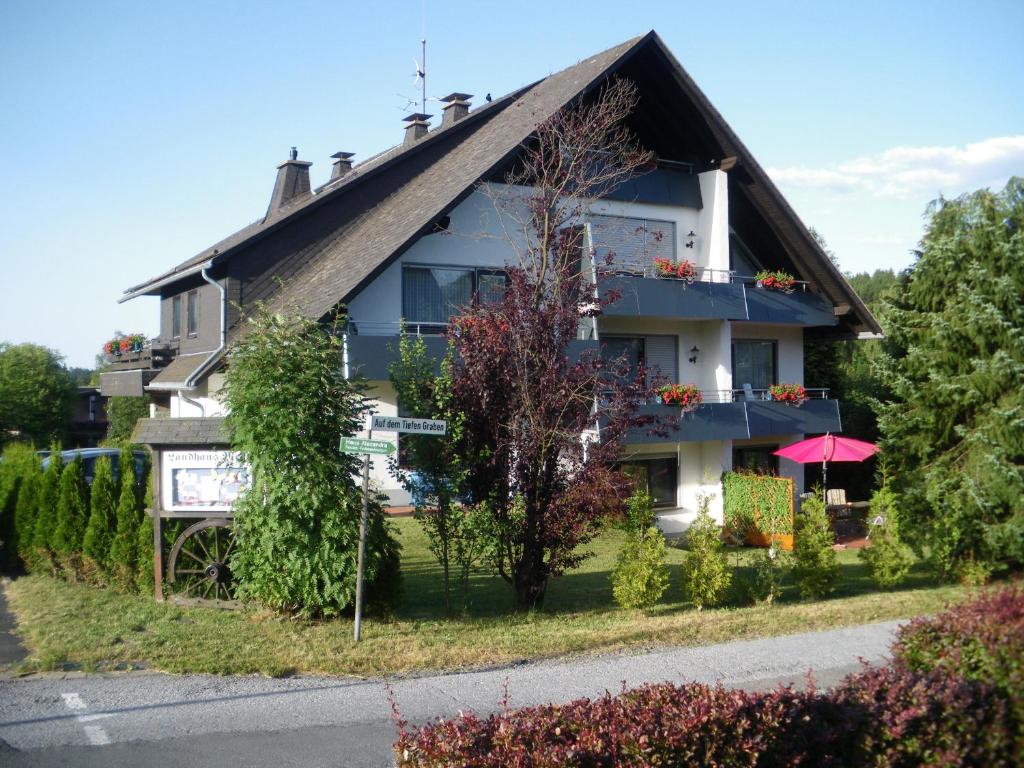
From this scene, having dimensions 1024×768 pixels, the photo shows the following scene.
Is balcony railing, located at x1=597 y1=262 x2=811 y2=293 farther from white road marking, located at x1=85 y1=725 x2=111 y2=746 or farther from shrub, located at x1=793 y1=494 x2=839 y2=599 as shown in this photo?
white road marking, located at x1=85 y1=725 x2=111 y2=746

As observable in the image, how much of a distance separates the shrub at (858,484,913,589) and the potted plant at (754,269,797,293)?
10884 mm

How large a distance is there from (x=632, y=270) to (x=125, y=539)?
496 inches

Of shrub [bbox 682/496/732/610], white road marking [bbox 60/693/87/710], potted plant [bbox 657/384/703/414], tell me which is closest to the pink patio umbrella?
potted plant [bbox 657/384/703/414]

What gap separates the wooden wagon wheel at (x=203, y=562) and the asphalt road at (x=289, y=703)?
288 centimetres

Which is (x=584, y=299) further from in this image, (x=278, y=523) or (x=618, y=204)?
(x=618, y=204)

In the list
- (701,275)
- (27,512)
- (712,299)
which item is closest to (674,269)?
(712,299)

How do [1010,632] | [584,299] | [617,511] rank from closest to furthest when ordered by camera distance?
[1010,632] < [617,511] < [584,299]

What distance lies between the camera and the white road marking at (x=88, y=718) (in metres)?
7.37

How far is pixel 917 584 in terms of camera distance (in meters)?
14.6

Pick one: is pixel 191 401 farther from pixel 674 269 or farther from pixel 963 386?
pixel 963 386

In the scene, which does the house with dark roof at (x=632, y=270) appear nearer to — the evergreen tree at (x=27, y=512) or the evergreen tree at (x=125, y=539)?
the evergreen tree at (x=27, y=512)

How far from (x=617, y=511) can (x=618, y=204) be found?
12.5 metres

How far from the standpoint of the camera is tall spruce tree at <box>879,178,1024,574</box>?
13562 mm

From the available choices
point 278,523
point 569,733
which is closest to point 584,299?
point 278,523
